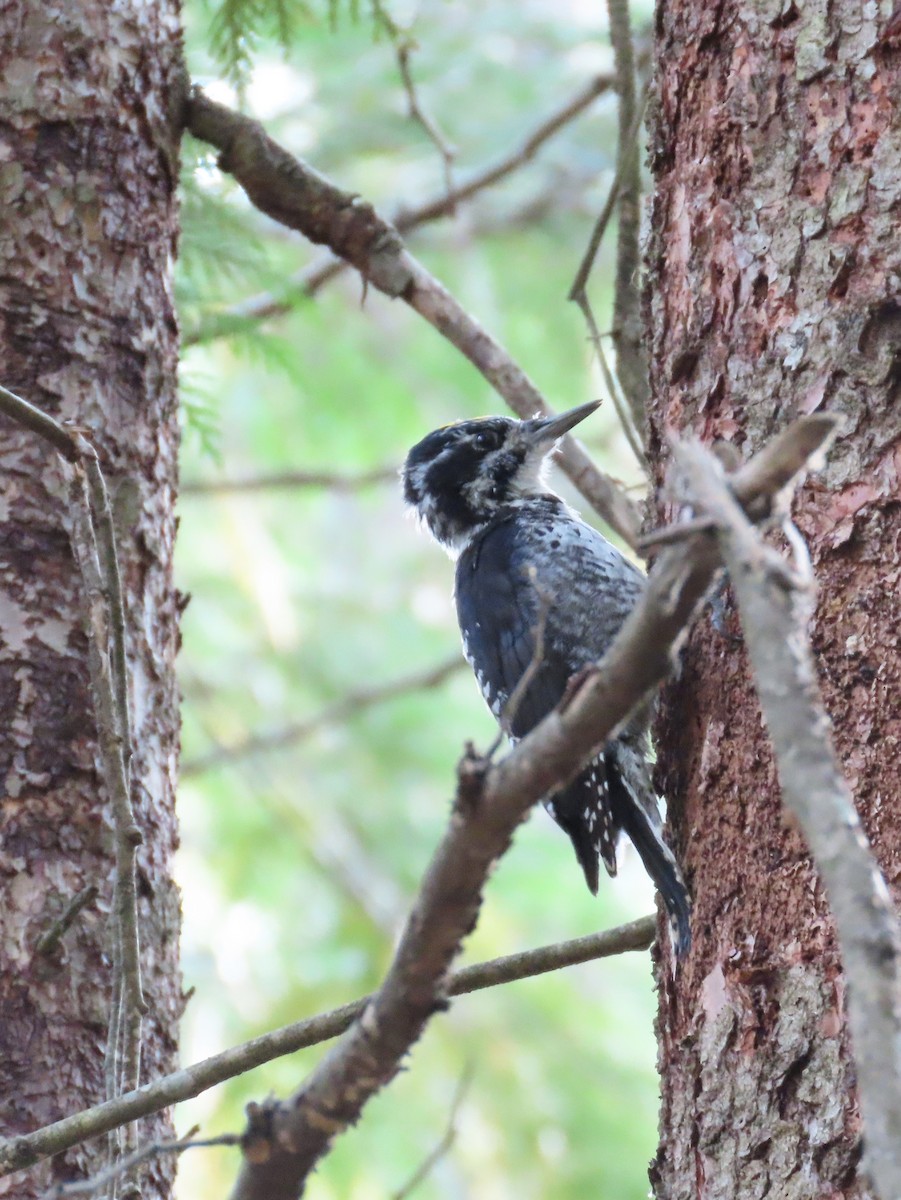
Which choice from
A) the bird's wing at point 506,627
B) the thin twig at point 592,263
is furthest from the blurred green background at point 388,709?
the thin twig at point 592,263

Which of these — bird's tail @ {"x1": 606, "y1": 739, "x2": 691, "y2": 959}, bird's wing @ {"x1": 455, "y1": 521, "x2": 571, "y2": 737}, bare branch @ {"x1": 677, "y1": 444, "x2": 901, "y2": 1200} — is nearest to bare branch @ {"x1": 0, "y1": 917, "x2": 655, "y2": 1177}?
bird's tail @ {"x1": 606, "y1": 739, "x2": 691, "y2": 959}

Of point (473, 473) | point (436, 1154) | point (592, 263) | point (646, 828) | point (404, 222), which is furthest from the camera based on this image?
point (404, 222)

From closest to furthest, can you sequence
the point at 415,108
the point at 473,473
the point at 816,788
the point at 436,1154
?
the point at 816,788 < the point at 436,1154 < the point at 415,108 < the point at 473,473

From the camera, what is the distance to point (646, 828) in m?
2.82

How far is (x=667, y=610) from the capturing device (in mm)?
1190

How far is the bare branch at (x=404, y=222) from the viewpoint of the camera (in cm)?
391

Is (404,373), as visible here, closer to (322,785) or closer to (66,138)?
(322,785)

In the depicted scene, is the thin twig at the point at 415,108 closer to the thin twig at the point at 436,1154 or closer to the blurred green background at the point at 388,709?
the blurred green background at the point at 388,709

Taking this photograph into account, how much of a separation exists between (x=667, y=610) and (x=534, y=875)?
7.27 metres

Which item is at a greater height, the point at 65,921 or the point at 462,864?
the point at 65,921

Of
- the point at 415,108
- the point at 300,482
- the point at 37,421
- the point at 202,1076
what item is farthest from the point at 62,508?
the point at 300,482

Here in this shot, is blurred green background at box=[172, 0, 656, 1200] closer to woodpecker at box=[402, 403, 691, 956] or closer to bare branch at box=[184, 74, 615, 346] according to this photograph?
bare branch at box=[184, 74, 615, 346]

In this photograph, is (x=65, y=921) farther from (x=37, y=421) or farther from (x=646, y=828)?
(x=646, y=828)

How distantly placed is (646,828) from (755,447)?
0.84 m
